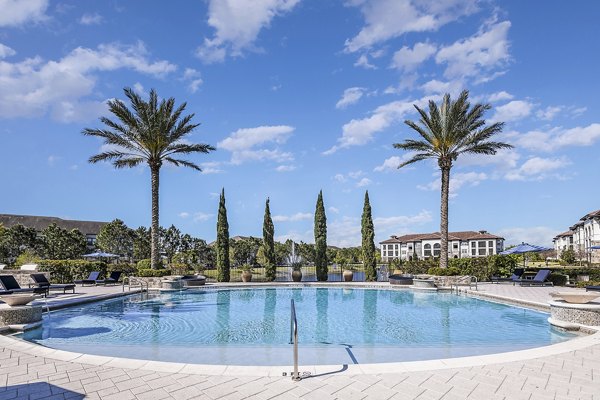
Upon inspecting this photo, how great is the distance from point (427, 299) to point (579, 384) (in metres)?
12.3

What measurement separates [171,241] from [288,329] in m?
62.1

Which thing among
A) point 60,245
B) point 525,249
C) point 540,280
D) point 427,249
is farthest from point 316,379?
point 427,249

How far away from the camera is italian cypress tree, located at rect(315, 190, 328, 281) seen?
26.7m

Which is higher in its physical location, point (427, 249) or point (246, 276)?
point (246, 276)

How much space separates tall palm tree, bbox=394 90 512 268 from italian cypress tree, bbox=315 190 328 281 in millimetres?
7174

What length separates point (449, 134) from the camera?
79.0ft

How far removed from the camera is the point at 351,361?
6.65 m

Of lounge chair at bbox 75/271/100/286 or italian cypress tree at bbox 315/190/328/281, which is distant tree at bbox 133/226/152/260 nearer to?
lounge chair at bbox 75/271/100/286

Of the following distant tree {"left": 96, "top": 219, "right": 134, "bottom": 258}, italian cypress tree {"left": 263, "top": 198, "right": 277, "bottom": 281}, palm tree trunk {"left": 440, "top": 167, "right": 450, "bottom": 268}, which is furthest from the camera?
distant tree {"left": 96, "top": 219, "right": 134, "bottom": 258}

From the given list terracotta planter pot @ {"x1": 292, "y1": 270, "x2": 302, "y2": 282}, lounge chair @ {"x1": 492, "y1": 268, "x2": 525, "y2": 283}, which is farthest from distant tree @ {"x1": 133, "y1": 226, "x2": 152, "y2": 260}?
lounge chair @ {"x1": 492, "y1": 268, "x2": 525, "y2": 283}

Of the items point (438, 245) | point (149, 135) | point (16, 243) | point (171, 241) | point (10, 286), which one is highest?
point (149, 135)

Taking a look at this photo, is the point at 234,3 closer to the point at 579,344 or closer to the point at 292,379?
the point at 292,379

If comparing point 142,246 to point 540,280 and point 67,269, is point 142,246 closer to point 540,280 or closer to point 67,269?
point 67,269

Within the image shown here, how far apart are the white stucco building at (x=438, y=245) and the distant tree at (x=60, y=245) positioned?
62.4 metres
